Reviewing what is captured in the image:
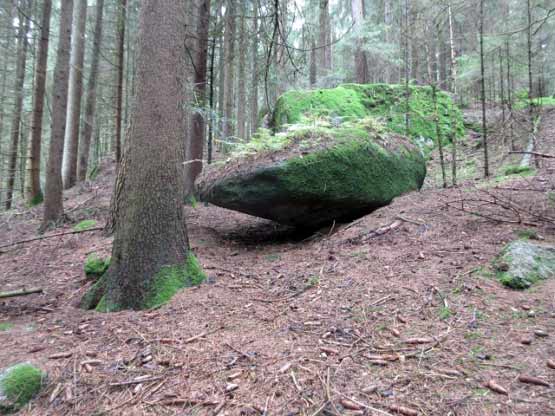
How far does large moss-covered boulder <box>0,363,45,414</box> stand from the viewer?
7.63 feet

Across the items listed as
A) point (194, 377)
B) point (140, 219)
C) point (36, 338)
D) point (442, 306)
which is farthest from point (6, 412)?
point (442, 306)

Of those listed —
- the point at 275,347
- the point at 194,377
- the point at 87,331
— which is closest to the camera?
the point at 194,377

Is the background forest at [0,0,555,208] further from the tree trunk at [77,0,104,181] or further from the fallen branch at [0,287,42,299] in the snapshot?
the fallen branch at [0,287,42,299]

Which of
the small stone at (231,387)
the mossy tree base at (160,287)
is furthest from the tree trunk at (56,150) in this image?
the small stone at (231,387)

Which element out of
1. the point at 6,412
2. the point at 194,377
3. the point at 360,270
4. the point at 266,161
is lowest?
the point at 6,412

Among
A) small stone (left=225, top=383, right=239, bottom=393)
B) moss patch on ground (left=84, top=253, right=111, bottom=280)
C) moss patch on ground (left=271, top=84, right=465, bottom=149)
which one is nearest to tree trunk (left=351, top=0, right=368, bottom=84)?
moss patch on ground (left=271, top=84, right=465, bottom=149)

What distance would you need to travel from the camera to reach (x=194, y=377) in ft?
8.06

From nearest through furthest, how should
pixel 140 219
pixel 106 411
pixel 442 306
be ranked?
pixel 106 411 → pixel 442 306 → pixel 140 219

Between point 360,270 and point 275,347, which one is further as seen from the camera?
point 360,270

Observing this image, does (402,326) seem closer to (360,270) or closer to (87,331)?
(360,270)

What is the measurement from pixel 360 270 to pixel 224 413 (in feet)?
8.13

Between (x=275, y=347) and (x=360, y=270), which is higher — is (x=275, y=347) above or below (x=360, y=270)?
below

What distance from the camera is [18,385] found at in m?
2.41

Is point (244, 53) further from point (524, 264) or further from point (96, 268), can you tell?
point (524, 264)
